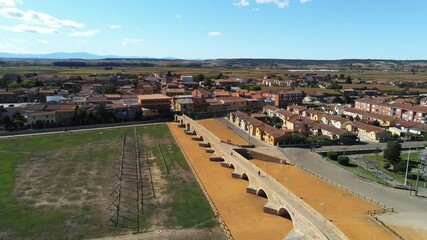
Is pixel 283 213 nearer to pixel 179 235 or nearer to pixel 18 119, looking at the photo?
pixel 179 235

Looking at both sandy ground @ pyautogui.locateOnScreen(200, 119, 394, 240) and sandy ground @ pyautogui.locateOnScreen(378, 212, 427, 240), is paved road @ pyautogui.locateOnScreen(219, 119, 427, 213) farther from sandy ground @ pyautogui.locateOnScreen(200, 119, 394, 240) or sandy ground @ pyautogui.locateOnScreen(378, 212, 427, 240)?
sandy ground @ pyautogui.locateOnScreen(200, 119, 394, 240)

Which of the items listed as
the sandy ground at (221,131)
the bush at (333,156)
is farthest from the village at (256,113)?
the bush at (333,156)

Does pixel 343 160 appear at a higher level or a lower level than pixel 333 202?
higher

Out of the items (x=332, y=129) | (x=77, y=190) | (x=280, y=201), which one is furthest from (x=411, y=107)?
(x=77, y=190)

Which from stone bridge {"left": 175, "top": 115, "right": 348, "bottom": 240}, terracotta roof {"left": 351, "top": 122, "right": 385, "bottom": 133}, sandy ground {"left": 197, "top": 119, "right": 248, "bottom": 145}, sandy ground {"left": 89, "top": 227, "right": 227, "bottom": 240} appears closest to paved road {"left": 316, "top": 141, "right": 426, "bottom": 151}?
terracotta roof {"left": 351, "top": 122, "right": 385, "bottom": 133}

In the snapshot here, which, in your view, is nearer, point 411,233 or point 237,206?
point 411,233

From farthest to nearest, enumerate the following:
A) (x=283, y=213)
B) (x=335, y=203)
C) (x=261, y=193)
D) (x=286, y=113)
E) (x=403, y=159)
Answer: (x=286, y=113)
(x=403, y=159)
(x=261, y=193)
(x=335, y=203)
(x=283, y=213)
